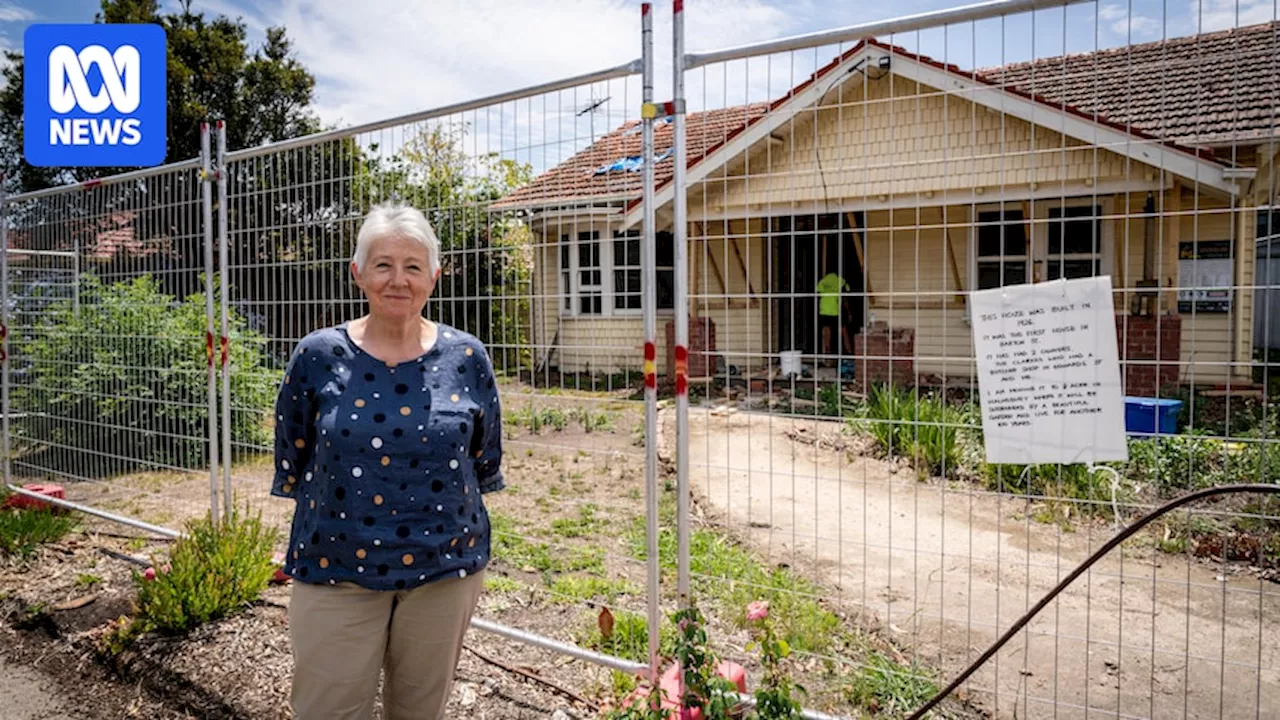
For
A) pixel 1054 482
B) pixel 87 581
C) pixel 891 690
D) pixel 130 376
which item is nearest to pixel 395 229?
pixel 891 690

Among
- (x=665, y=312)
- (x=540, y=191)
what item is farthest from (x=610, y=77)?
(x=665, y=312)

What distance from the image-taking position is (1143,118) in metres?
3.30

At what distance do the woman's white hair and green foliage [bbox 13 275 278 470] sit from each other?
324 cm

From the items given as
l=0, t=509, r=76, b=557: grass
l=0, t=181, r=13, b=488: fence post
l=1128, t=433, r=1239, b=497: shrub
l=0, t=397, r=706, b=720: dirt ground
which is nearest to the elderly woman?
l=0, t=397, r=706, b=720: dirt ground

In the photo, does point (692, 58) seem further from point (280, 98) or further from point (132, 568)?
point (280, 98)

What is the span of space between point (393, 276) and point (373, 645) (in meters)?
1.03

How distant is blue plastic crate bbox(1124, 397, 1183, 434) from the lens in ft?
11.2

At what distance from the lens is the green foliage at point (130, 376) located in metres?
5.48

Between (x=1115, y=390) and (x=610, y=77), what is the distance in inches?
78.1

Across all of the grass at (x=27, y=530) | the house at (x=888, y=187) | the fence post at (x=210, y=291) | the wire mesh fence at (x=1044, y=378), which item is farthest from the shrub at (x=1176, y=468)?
the grass at (x=27, y=530)

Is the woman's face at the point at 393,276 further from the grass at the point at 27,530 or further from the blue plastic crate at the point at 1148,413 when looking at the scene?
the grass at the point at 27,530

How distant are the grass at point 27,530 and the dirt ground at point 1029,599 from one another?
4.10m

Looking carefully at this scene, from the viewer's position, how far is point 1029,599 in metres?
4.41

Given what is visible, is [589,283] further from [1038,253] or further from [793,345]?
[1038,253]
